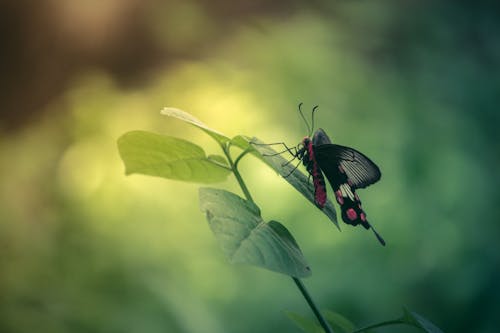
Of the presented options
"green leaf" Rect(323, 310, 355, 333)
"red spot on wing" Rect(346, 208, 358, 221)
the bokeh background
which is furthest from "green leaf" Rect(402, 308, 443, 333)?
the bokeh background

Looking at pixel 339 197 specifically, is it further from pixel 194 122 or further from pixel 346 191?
pixel 194 122

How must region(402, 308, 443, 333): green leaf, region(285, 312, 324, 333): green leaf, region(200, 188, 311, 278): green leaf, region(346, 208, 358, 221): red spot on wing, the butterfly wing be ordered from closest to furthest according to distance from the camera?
region(200, 188, 311, 278): green leaf, region(402, 308, 443, 333): green leaf, region(285, 312, 324, 333): green leaf, the butterfly wing, region(346, 208, 358, 221): red spot on wing

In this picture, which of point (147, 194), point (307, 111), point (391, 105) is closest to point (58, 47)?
point (147, 194)

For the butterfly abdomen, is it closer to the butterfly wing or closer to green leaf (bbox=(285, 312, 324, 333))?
the butterfly wing

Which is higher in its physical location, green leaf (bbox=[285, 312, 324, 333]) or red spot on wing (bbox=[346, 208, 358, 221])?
red spot on wing (bbox=[346, 208, 358, 221])

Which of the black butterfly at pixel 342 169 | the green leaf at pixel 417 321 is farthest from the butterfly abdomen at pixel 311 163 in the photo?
the green leaf at pixel 417 321
